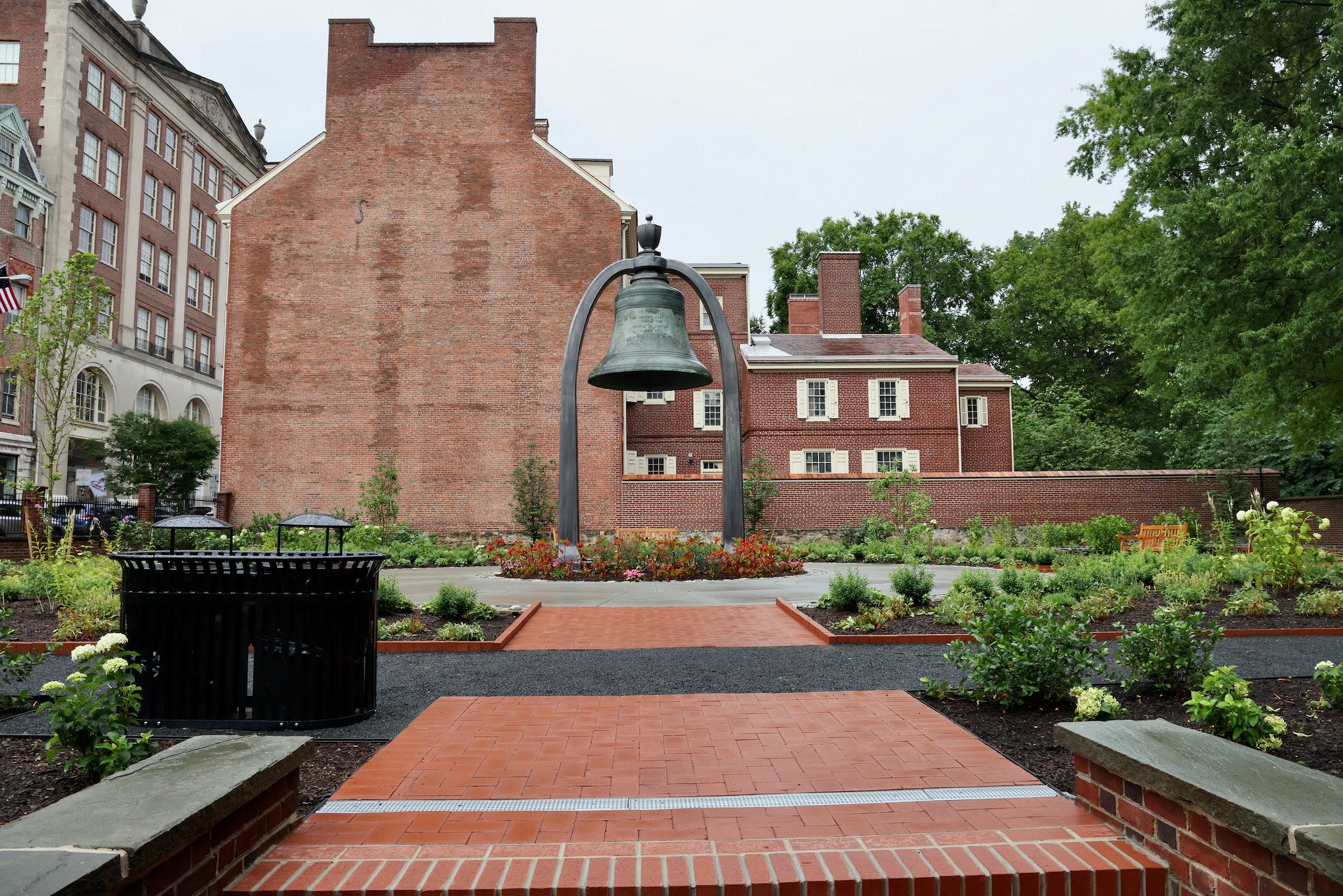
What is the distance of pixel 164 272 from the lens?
153 feet

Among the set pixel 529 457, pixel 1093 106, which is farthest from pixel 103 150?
pixel 1093 106

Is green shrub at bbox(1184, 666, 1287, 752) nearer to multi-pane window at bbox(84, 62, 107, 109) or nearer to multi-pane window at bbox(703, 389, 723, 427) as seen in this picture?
multi-pane window at bbox(703, 389, 723, 427)

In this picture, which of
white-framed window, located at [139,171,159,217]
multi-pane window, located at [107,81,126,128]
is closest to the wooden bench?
white-framed window, located at [139,171,159,217]

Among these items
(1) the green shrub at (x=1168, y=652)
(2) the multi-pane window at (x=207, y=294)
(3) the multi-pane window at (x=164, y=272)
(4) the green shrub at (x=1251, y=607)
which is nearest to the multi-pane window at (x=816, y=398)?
(4) the green shrub at (x=1251, y=607)

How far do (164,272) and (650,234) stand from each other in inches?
1701

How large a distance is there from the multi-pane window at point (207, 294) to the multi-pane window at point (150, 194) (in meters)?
6.10

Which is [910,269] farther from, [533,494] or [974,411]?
[533,494]

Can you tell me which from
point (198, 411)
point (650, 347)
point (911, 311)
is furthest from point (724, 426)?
point (198, 411)

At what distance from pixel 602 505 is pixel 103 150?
33950 millimetres

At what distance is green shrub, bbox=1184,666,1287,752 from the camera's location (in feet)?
12.6

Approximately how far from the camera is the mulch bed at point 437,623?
307 inches

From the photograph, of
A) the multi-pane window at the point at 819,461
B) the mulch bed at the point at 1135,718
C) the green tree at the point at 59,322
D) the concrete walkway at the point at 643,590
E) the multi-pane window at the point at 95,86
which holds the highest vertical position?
the multi-pane window at the point at 95,86

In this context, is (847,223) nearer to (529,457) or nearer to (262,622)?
(529,457)

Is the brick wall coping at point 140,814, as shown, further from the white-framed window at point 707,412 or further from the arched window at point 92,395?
the arched window at point 92,395
